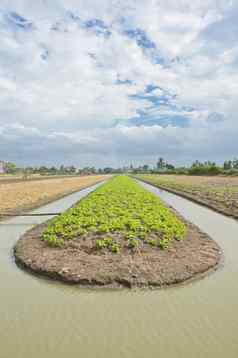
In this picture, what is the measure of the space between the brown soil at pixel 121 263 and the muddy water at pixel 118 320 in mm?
310

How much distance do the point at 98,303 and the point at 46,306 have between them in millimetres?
1026

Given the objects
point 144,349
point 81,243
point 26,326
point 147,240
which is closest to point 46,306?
point 26,326

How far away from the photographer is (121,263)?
6.67 m

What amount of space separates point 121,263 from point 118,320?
2.23 m

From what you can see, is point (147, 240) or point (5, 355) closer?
point (5, 355)

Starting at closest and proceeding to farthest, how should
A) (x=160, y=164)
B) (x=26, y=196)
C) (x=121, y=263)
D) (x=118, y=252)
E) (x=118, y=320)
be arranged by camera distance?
1. (x=118, y=320)
2. (x=121, y=263)
3. (x=118, y=252)
4. (x=26, y=196)
5. (x=160, y=164)

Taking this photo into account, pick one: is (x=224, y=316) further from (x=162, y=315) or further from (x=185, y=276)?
(x=185, y=276)

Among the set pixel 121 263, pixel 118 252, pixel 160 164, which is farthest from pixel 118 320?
pixel 160 164

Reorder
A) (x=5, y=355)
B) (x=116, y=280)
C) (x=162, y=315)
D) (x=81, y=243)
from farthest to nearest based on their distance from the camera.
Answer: (x=81, y=243)
(x=116, y=280)
(x=162, y=315)
(x=5, y=355)

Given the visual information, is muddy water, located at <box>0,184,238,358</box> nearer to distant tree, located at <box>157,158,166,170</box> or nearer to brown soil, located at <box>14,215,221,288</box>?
brown soil, located at <box>14,215,221,288</box>

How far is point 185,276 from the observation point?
6148 millimetres

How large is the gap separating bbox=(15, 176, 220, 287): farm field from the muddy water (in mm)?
396

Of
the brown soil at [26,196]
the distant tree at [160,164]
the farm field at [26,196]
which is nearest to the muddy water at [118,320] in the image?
the brown soil at [26,196]

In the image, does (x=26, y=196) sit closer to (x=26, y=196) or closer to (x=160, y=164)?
(x=26, y=196)
